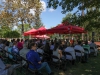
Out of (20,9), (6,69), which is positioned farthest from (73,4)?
(20,9)

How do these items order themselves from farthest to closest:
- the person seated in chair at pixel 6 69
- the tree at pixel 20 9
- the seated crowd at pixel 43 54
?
1. the tree at pixel 20 9
2. the seated crowd at pixel 43 54
3. the person seated in chair at pixel 6 69

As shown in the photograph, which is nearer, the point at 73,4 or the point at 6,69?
the point at 6,69

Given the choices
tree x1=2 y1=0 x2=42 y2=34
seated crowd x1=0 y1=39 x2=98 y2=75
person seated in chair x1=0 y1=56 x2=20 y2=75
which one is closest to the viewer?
person seated in chair x1=0 y1=56 x2=20 y2=75

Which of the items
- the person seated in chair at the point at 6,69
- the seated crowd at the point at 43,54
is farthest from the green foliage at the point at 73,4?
the person seated in chair at the point at 6,69

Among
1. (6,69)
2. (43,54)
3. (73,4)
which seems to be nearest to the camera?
(6,69)

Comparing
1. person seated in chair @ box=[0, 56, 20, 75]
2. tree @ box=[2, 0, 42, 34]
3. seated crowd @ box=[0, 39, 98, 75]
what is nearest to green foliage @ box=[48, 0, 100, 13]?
seated crowd @ box=[0, 39, 98, 75]

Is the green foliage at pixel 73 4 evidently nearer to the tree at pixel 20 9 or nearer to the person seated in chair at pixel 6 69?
the person seated in chair at pixel 6 69

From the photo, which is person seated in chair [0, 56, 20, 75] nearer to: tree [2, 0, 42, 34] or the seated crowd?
the seated crowd

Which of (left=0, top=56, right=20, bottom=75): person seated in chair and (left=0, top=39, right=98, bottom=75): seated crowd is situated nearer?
(left=0, top=56, right=20, bottom=75): person seated in chair

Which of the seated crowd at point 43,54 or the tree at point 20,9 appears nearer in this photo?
the seated crowd at point 43,54

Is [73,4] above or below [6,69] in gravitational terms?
above

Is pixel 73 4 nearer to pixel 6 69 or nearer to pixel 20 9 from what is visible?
pixel 6 69

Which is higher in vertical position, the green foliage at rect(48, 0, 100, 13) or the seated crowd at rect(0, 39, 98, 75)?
the green foliage at rect(48, 0, 100, 13)

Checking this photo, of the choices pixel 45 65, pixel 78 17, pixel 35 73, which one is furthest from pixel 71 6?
pixel 35 73
